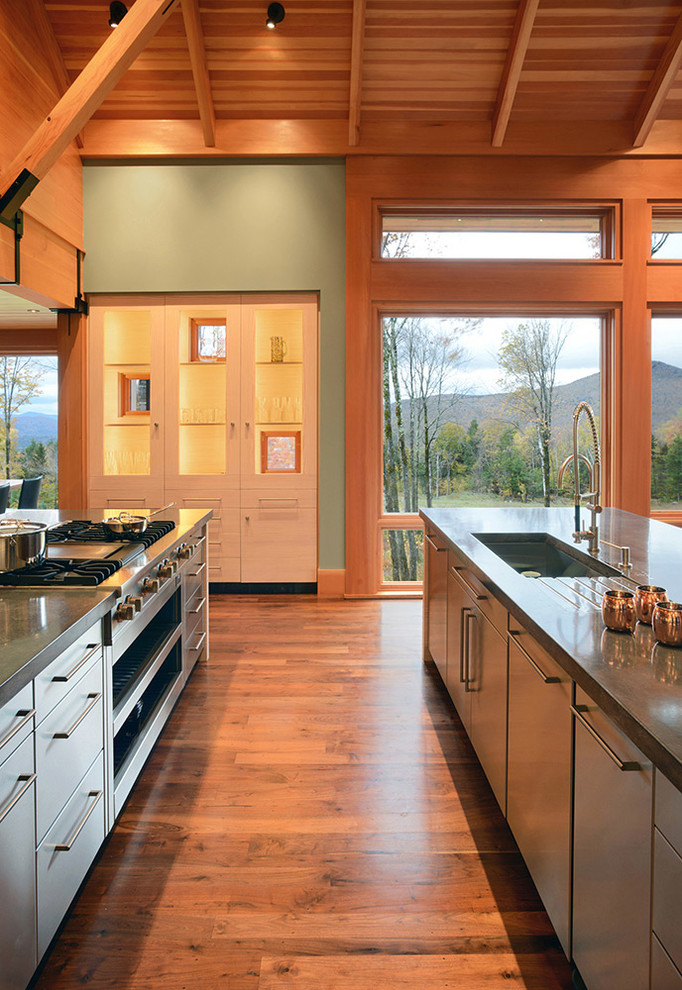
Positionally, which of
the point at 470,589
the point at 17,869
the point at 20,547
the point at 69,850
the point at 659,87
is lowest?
the point at 69,850

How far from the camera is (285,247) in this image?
17.0ft

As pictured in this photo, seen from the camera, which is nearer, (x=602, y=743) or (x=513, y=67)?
(x=602, y=743)

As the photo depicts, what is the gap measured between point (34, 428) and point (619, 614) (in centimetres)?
616

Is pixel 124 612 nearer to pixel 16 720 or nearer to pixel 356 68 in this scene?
pixel 16 720

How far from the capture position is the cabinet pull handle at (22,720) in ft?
4.08

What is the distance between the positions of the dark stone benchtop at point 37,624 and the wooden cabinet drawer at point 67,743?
0.16m

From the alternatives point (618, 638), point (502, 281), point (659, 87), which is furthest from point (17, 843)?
point (659, 87)

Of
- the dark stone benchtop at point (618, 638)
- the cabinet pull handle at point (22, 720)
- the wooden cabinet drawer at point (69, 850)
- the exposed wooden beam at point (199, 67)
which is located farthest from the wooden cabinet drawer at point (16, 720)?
the exposed wooden beam at point (199, 67)

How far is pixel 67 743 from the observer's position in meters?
1.58

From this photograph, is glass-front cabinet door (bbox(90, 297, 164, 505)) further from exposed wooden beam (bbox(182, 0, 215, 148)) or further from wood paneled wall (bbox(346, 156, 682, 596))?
wood paneled wall (bbox(346, 156, 682, 596))

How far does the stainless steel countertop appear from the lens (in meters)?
1.29

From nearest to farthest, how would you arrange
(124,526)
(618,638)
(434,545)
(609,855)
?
1. (609,855)
2. (618,638)
3. (124,526)
4. (434,545)

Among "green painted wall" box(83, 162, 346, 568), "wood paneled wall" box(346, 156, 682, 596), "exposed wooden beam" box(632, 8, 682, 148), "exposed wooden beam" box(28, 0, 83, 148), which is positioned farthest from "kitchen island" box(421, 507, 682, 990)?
"exposed wooden beam" box(28, 0, 83, 148)

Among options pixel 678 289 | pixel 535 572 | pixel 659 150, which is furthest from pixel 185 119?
pixel 535 572
